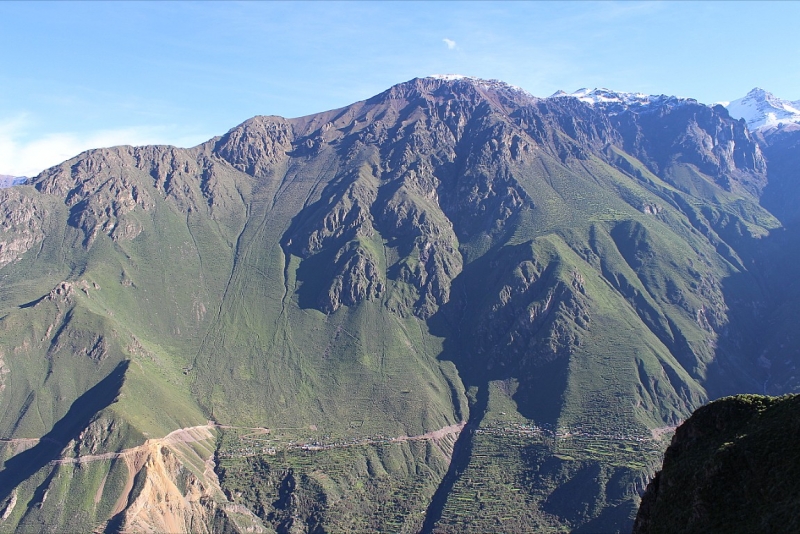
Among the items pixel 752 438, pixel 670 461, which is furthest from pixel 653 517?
pixel 752 438

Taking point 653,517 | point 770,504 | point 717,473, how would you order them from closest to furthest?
point 770,504 → point 717,473 → point 653,517

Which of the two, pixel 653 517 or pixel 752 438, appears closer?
pixel 752 438

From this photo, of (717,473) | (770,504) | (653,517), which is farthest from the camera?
(653,517)

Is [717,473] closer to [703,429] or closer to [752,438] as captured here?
[752,438]

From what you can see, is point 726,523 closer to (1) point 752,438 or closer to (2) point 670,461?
(1) point 752,438

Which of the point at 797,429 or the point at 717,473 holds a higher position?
the point at 797,429

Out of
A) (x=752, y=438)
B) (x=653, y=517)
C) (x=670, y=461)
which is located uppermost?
(x=752, y=438)
